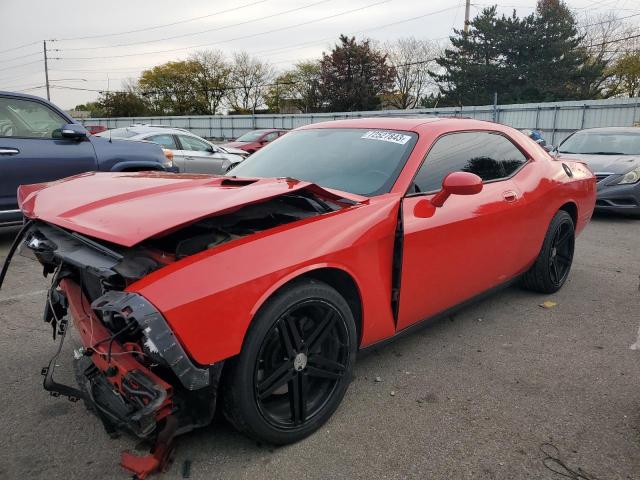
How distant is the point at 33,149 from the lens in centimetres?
573

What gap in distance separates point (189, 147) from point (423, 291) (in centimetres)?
926

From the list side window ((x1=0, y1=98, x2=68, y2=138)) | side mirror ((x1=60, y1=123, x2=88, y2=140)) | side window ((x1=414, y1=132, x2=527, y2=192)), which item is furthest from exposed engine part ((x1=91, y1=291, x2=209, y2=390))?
side window ((x1=0, y1=98, x2=68, y2=138))

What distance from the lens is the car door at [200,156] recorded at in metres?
11.0

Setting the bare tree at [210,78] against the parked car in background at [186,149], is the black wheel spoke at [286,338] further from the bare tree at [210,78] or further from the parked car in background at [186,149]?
the bare tree at [210,78]

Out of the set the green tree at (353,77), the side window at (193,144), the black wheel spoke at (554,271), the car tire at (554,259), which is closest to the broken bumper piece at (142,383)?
the car tire at (554,259)

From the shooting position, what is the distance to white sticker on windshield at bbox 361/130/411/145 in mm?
3229

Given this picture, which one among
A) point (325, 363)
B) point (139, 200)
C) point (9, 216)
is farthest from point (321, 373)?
point (9, 216)

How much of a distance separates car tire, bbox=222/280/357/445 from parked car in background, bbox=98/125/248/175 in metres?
8.57

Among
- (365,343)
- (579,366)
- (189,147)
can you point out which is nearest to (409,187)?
(365,343)

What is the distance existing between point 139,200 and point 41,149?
4125 mm

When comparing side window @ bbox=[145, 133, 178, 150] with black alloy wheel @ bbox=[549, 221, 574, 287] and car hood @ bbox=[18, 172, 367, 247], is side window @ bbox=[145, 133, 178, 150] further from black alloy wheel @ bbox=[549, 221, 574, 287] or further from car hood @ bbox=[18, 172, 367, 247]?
black alloy wheel @ bbox=[549, 221, 574, 287]

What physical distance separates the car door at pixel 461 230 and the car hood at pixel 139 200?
48 cm

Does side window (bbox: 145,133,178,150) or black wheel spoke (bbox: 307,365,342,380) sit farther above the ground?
side window (bbox: 145,133,178,150)

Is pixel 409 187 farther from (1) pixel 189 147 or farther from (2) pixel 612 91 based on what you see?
(2) pixel 612 91
